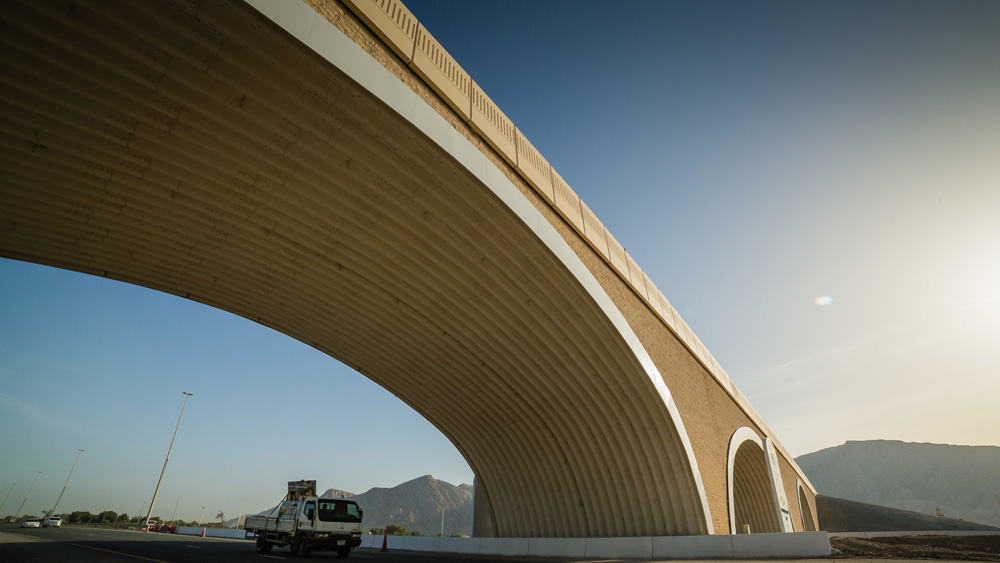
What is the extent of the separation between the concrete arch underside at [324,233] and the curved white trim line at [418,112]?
0.14m

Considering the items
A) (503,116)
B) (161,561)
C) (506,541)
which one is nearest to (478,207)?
(503,116)

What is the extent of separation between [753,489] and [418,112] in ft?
95.6

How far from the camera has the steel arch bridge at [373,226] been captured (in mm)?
6418

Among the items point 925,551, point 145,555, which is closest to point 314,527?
point 145,555

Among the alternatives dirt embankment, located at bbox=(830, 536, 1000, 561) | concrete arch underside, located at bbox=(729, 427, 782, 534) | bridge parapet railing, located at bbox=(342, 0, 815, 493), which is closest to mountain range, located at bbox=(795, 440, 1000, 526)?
concrete arch underside, located at bbox=(729, 427, 782, 534)

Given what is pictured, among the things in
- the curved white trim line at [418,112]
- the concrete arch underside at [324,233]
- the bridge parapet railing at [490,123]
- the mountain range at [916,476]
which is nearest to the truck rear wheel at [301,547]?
the concrete arch underside at [324,233]

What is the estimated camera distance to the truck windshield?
46.1ft

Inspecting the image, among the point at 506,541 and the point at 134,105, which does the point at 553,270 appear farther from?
the point at 506,541

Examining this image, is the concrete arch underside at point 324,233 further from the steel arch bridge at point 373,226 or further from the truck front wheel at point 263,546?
the truck front wheel at point 263,546

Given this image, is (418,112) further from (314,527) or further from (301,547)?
(301,547)

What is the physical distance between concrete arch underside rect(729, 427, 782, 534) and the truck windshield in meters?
17.9

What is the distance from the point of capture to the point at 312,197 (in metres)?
9.02

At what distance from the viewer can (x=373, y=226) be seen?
32.5 ft

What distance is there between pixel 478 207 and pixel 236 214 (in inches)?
186
